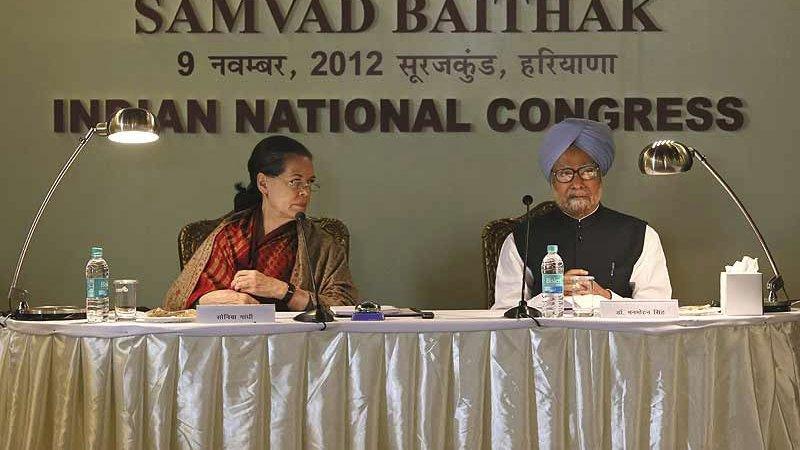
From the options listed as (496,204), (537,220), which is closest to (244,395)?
(537,220)

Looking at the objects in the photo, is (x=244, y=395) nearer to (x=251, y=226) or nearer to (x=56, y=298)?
(x=251, y=226)

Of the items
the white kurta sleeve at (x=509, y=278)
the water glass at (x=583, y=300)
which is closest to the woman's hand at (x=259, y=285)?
the white kurta sleeve at (x=509, y=278)

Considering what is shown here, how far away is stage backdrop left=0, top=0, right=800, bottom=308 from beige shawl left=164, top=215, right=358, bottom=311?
0.78 meters

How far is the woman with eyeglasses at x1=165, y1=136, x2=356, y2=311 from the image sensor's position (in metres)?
4.81

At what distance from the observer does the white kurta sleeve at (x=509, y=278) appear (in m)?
4.55

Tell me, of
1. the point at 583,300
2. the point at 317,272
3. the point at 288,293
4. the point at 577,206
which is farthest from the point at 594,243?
the point at 288,293

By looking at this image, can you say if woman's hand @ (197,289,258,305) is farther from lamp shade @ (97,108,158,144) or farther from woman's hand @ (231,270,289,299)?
lamp shade @ (97,108,158,144)

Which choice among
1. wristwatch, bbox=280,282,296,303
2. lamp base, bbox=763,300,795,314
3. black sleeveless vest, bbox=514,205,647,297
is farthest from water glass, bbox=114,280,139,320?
lamp base, bbox=763,300,795,314

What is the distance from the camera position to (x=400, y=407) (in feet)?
11.2

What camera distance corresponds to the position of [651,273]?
4762 millimetres

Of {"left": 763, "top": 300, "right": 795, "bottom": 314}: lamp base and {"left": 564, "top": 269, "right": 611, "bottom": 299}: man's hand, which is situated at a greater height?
{"left": 564, "top": 269, "right": 611, "bottom": 299}: man's hand

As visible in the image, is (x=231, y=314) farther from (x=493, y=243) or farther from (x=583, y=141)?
(x=583, y=141)

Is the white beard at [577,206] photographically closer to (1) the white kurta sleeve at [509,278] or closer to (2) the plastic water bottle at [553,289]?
(1) the white kurta sleeve at [509,278]

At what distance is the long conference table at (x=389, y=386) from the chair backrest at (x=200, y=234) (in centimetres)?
152
